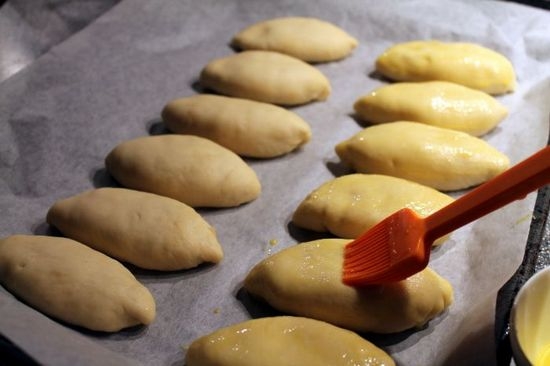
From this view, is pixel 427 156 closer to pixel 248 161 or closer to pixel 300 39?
pixel 248 161

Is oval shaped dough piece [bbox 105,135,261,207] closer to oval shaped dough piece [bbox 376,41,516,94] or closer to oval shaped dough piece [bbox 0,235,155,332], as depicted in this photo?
oval shaped dough piece [bbox 0,235,155,332]

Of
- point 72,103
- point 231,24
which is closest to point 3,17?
point 72,103

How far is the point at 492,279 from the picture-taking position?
3.62ft

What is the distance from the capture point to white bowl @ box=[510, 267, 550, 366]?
90 centimetres

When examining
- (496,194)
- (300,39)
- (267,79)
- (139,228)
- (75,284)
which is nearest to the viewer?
(496,194)

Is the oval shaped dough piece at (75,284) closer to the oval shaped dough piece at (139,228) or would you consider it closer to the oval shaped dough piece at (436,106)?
the oval shaped dough piece at (139,228)

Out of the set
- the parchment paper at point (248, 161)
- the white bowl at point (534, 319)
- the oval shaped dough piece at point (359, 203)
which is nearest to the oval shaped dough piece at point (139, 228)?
the parchment paper at point (248, 161)

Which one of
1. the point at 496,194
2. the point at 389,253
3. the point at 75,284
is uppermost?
the point at 496,194

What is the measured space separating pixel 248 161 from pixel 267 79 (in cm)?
23

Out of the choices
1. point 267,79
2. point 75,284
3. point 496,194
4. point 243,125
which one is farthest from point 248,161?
point 496,194

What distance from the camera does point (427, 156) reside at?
1.30 meters

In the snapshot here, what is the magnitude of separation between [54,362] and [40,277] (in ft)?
0.96

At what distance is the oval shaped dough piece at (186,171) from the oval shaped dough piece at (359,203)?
0.43 feet

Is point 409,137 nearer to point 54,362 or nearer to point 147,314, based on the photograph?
point 147,314
